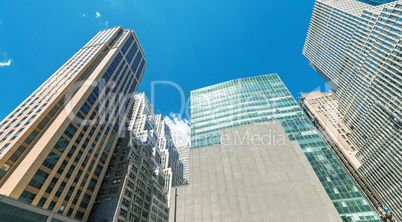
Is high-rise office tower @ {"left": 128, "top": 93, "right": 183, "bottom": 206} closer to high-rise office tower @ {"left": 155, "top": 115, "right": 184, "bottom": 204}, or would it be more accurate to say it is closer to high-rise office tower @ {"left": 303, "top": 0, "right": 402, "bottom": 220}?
high-rise office tower @ {"left": 155, "top": 115, "right": 184, "bottom": 204}

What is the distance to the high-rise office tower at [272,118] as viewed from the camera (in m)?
37.1

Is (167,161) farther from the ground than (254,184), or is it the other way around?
(167,161)

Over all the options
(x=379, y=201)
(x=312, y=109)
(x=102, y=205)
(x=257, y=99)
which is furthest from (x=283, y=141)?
(x=312, y=109)

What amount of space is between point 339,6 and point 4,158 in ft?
632

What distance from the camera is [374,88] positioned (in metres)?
79.4

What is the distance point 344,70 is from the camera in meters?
113

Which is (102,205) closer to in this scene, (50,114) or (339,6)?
(50,114)

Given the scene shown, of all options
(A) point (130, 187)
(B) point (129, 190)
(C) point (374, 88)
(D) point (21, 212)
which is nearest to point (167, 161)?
(A) point (130, 187)

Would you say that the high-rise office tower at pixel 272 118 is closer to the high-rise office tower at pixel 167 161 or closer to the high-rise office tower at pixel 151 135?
the high-rise office tower at pixel 151 135

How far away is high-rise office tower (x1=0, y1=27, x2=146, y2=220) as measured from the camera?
130ft

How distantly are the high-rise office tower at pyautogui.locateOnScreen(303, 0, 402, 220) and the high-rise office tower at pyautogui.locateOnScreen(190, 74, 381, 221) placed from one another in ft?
145

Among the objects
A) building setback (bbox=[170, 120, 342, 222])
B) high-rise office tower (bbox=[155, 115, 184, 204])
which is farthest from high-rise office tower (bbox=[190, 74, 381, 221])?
high-rise office tower (bbox=[155, 115, 184, 204])

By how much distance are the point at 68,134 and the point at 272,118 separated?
62412mm

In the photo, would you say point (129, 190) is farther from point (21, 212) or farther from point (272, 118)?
point (272, 118)
